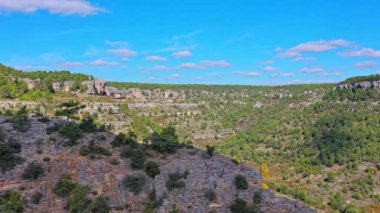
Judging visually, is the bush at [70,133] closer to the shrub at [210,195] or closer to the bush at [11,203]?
the bush at [11,203]

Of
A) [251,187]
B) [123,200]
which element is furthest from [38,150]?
[251,187]

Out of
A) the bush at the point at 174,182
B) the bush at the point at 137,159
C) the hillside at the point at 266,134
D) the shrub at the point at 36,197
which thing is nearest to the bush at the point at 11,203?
the shrub at the point at 36,197

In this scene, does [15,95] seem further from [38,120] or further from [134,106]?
[134,106]

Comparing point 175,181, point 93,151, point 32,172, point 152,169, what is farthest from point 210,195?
point 32,172

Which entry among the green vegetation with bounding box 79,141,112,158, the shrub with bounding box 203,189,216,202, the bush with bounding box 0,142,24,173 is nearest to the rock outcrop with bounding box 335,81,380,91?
the shrub with bounding box 203,189,216,202

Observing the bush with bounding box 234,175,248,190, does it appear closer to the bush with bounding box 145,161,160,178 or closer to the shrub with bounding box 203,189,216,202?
the shrub with bounding box 203,189,216,202
